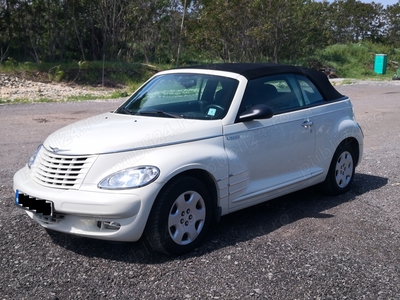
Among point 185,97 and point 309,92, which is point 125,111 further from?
point 309,92

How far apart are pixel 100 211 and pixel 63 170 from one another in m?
Result: 0.55

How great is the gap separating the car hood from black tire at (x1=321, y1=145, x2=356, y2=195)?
6.40ft

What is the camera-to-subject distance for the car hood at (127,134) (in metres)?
4.78

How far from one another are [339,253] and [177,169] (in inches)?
63.2

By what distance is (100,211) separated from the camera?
4445mm

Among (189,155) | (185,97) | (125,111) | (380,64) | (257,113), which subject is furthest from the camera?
(380,64)

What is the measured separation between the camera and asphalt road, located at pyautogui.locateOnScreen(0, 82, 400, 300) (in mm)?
4199

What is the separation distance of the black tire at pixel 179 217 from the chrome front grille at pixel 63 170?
66 cm

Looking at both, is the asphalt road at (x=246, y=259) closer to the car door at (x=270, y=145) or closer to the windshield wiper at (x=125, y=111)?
the car door at (x=270, y=145)

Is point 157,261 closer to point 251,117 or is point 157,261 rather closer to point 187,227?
point 187,227

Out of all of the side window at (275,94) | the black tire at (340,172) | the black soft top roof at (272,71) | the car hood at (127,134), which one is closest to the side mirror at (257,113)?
the side window at (275,94)

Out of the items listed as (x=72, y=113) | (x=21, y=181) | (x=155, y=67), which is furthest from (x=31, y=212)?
(x=155, y=67)

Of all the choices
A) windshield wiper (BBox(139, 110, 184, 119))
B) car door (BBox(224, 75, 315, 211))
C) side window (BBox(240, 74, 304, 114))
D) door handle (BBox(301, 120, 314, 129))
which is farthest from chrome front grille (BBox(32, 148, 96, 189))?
door handle (BBox(301, 120, 314, 129))

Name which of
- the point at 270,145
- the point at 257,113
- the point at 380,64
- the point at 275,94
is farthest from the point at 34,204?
the point at 380,64
